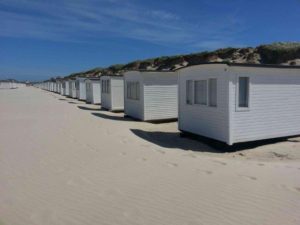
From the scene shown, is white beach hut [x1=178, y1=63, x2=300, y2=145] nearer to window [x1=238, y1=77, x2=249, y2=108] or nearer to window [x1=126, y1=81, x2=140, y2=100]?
window [x1=238, y1=77, x2=249, y2=108]

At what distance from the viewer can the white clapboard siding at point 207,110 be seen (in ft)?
31.8

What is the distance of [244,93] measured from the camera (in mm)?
Answer: 9875

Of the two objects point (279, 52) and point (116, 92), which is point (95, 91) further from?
point (279, 52)

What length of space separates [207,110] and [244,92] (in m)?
1.35

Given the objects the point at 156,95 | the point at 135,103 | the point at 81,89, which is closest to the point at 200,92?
the point at 156,95

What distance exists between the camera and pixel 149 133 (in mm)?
12906

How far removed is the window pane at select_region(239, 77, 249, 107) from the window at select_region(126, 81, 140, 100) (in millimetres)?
7955

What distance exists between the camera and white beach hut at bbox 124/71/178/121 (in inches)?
642

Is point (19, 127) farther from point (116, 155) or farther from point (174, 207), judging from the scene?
point (174, 207)

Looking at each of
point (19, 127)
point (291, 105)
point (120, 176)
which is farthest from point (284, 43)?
point (120, 176)

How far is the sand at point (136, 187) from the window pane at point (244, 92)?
1.58 meters

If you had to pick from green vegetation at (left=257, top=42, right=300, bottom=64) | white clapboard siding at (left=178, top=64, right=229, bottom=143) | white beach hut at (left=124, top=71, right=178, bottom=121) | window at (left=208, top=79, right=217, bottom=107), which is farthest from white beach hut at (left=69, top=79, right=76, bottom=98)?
window at (left=208, top=79, right=217, bottom=107)

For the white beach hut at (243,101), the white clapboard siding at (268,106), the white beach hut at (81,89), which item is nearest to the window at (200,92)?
the white beach hut at (243,101)

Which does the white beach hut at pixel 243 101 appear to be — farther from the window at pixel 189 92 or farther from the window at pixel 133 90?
the window at pixel 133 90
